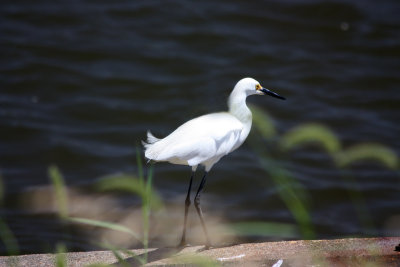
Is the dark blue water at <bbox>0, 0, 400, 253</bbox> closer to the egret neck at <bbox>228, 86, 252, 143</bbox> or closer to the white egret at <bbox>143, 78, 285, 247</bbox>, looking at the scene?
the white egret at <bbox>143, 78, 285, 247</bbox>

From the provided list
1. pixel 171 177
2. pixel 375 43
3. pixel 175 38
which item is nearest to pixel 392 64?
pixel 375 43

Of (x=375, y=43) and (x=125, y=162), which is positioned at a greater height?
(x=375, y=43)

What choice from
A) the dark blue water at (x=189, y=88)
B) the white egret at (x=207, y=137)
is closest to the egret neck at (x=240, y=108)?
the white egret at (x=207, y=137)

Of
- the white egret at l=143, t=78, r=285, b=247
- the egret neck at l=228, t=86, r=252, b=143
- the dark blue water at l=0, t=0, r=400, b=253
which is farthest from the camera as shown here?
the dark blue water at l=0, t=0, r=400, b=253

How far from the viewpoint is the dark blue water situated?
760 centimetres

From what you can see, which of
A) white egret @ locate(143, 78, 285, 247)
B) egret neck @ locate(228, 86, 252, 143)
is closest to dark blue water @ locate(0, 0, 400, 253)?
white egret @ locate(143, 78, 285, 247)

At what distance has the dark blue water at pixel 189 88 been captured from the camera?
7.60 metres

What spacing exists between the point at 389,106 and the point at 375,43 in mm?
1628

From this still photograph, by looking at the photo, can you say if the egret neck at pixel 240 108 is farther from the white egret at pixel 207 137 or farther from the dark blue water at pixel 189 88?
the dark blue water at pixel 189 88

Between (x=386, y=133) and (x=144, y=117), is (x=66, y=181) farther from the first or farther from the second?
(x=386, y=133)

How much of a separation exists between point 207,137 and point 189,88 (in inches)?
226

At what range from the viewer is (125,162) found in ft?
26.7

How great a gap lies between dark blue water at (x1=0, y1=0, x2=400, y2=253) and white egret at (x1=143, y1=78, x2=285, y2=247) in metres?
2.73

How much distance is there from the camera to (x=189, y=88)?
32.0 feet
